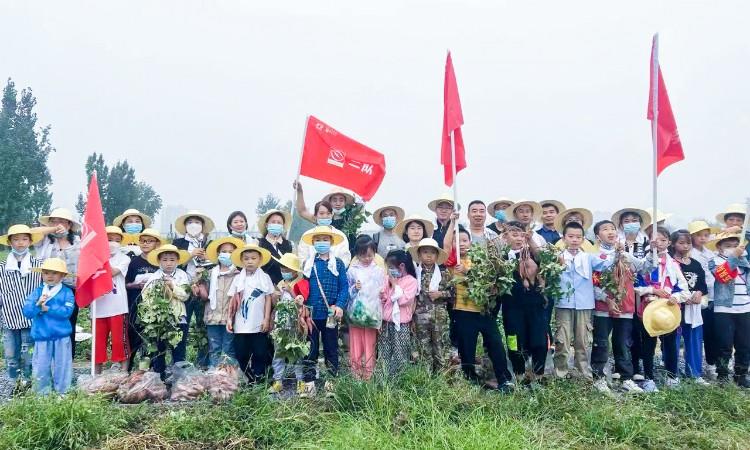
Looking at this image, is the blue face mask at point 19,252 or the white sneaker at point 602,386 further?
the blue face mask at point 19,252

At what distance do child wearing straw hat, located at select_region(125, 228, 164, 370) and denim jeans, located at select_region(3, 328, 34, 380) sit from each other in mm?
1157

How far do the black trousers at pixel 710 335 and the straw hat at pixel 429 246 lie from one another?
3652 mm

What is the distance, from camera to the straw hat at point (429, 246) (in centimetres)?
632

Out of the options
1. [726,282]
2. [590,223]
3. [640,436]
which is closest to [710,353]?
[726,282]

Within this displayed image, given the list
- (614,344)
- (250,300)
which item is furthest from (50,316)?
(614,344)

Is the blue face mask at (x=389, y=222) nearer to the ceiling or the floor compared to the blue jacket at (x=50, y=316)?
nearer to the ceiling

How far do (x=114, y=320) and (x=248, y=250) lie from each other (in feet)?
6.16

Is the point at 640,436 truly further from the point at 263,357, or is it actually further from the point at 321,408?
the point at 263,357

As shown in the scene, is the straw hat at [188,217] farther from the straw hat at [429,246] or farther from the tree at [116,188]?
the tree at [116,188]

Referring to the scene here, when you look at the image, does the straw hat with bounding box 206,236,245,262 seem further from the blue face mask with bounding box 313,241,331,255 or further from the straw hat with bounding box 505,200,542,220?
the straw hat with bounding box 505,200,542,220

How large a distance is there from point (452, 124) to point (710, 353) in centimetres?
459

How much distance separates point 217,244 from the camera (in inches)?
267

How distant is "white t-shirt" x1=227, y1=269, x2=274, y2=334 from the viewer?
621 cm

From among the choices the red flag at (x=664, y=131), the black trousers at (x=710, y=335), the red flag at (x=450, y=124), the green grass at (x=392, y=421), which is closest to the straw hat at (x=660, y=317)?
the green grass at (x=392, y=421)
